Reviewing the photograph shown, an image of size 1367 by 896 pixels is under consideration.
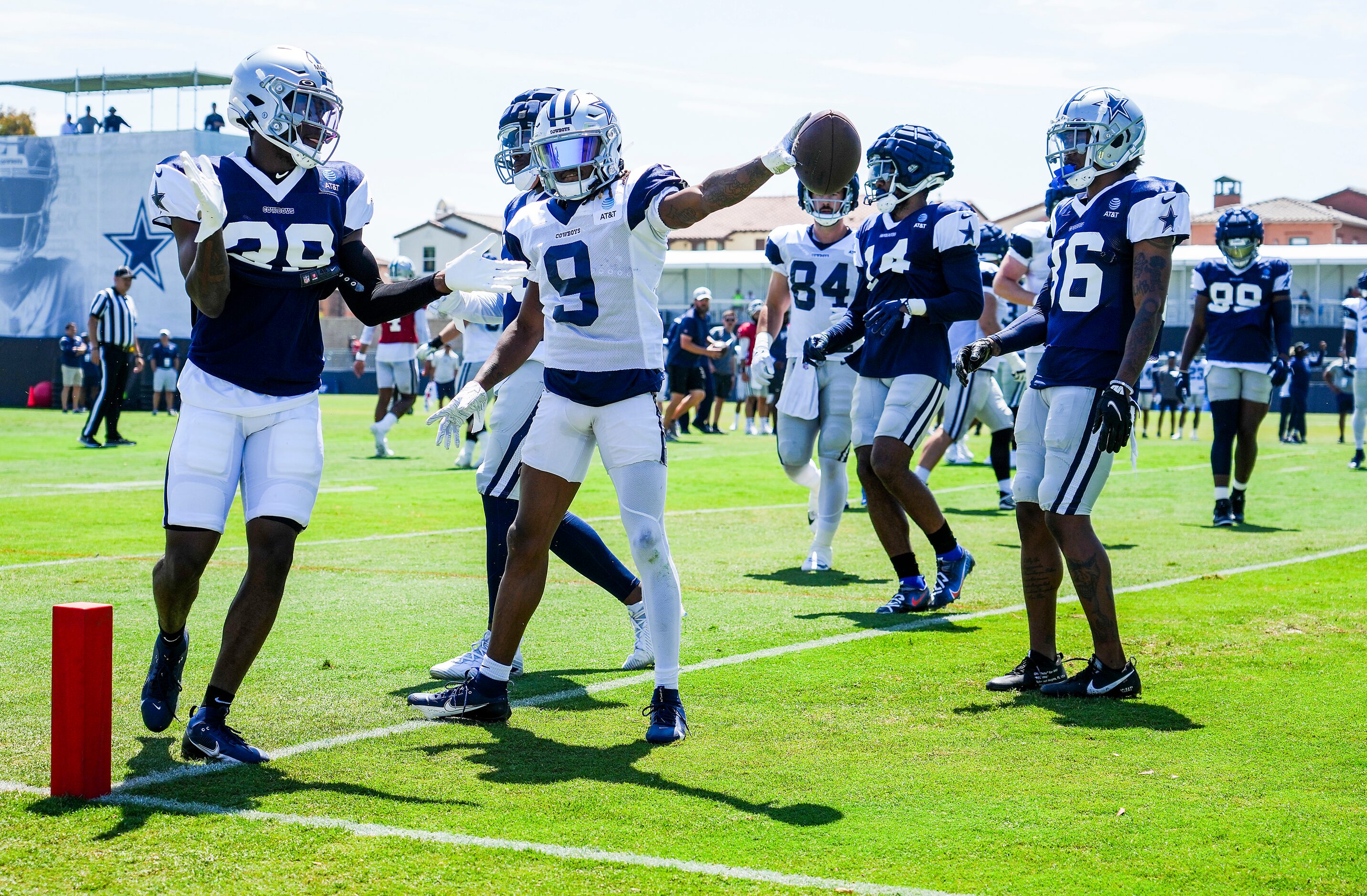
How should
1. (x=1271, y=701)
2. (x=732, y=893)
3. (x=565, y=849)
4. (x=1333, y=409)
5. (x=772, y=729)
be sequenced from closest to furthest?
(x=732, y=893) → (x=565, y=849) → (x=772, y=729) → (x=1271, y=701) → (x=1333, y=409)

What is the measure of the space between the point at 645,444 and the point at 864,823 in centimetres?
162

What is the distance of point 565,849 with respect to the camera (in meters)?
3.54

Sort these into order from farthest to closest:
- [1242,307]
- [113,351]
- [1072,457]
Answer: [113,351], [1242,307], [1072,457]

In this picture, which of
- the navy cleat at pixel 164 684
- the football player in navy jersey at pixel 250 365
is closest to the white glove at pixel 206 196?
the football player in navy jersey at pixel 250 365

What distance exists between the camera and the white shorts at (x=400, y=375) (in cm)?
1777

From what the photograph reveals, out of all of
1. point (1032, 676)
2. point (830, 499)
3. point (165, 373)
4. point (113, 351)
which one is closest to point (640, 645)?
point (1032, 676)

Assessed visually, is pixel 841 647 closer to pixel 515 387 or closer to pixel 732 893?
pixel 515 387

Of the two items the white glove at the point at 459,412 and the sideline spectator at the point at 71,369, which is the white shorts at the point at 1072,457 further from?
the sideline spectator at the point at 71,369

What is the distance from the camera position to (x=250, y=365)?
4.64m

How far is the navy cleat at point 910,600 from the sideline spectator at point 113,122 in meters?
37.8

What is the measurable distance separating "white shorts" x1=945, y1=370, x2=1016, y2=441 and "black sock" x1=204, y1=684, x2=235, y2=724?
815 centimetres

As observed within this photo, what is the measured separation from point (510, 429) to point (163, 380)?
25506 mm

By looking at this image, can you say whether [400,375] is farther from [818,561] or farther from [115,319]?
[818,561]

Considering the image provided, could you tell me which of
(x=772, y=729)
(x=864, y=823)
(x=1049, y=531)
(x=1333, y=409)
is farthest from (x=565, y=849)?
(x=1333, y=409)
